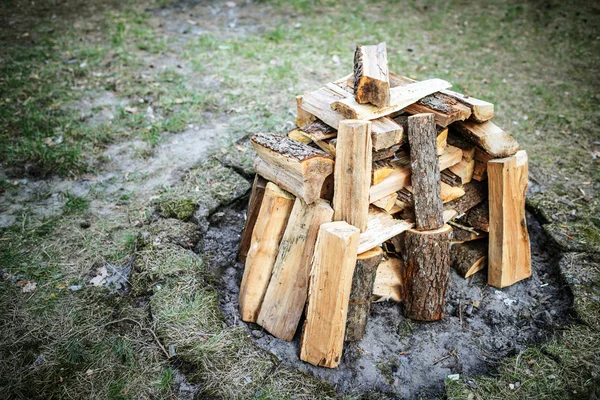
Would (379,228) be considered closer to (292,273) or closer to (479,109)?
(292,273)

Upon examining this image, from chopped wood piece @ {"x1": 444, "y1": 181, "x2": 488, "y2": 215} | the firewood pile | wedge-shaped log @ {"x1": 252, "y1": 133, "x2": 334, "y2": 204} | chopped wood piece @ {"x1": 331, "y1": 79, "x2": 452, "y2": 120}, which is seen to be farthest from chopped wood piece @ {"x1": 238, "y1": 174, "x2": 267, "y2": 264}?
chopped wood piece @ {"x1": 444, "y1": 181, "x2": 488, "y2": 215}

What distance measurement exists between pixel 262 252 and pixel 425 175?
4.05ft

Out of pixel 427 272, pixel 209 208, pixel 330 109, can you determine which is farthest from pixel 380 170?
pixel 209 208

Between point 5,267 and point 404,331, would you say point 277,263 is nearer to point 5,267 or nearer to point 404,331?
point 404,331

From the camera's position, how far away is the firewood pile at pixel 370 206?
2.64 m

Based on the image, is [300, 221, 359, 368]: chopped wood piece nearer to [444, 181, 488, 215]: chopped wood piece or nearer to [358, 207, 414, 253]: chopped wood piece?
[358, 207, 414, 253]: chopped wood piece

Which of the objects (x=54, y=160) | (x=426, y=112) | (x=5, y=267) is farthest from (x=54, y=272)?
(x=426, y=112)

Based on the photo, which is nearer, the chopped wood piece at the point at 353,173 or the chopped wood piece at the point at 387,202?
the chopped wood piece at the point at 353,173

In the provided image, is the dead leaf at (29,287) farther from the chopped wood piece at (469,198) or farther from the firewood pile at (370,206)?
the chopped wood piece at (469,198)

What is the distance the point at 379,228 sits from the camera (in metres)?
2.85

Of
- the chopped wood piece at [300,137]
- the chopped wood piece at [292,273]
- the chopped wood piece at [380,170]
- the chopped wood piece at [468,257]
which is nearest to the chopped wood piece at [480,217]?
the chopped wood piece at [468,257]

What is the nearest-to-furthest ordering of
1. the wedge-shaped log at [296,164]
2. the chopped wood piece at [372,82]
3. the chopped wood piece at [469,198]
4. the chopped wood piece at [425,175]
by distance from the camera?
the wedge-shaped log at [296,164] < the chopped wood piece at [372,82] < the chopped wood piece at [425,175] < the chopped wood piece at [469,198]

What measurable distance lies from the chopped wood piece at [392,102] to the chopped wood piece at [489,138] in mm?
362

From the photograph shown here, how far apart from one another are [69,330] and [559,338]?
10.6ft
